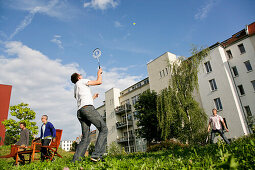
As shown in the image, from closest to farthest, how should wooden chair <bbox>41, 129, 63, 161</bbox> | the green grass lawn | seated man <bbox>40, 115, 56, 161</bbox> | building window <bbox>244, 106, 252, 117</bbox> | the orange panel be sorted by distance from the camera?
the green grass lawn < wooden chair <bbox>41, 129, 63, 161</bbox> < seated man <bbox>40, 115, 56, 161</bbox> < building window <bbox>244, 106, 252, 117</bbox> < the orange panel

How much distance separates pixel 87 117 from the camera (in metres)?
3.98

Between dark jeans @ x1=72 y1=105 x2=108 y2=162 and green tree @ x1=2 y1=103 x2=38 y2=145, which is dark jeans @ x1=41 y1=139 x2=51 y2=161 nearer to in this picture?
Result: dark jeans @ x1=72 y1=105 x2=108 y2=162

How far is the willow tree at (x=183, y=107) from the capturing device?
19.0 metres

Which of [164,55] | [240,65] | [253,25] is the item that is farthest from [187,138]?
[253,25]

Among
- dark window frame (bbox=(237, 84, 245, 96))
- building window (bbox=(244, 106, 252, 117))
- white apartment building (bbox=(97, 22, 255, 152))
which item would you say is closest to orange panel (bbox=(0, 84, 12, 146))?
white apartment building (bbox=(97, 22, 255, 152))

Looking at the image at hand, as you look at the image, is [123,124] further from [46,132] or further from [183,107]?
[46,132]

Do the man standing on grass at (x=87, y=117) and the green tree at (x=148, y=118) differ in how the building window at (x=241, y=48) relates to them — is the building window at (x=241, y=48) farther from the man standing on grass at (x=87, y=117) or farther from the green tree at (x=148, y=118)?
the man standing on grass at (x=87, y=117)

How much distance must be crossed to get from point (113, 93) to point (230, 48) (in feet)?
94.7

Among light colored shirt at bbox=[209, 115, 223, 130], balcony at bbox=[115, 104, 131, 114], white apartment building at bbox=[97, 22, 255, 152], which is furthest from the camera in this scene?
balcony at bbox=[115, 104, 131, 114]

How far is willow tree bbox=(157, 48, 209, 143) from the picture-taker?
62.2 feet

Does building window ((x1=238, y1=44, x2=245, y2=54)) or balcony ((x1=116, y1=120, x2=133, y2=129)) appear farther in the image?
balcony ((x1=116, y1=120, x2=133, y2=129))

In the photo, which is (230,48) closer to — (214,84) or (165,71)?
(214,84)

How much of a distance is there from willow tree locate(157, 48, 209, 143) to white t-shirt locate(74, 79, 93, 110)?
16.7 m

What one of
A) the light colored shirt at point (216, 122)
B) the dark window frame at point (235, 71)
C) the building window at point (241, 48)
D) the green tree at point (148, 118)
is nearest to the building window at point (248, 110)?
the dark window frame at point (235, 71)
